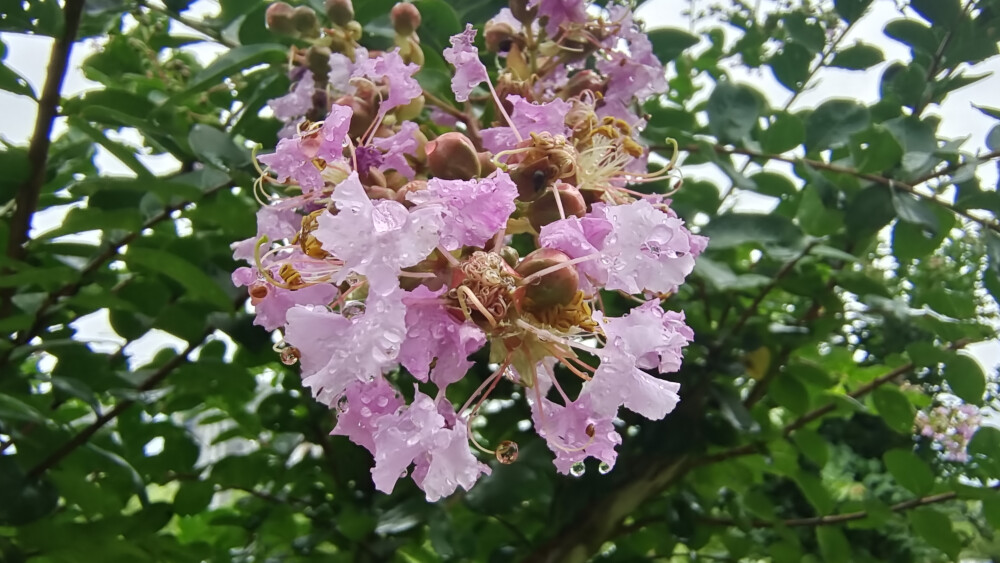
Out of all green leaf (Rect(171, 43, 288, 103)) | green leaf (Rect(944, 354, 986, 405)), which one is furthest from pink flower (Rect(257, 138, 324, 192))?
green leaf (Rect(944, 354, 986, 405))

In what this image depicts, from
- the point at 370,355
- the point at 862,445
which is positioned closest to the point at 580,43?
the point at 370,355

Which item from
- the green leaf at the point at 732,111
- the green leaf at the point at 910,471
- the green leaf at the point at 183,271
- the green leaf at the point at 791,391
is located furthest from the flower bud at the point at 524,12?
the green leaf at the point at 910,471

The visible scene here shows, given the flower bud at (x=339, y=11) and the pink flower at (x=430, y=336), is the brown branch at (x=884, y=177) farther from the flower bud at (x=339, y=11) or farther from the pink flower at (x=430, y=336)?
the pink flower at (x=430, y=336)

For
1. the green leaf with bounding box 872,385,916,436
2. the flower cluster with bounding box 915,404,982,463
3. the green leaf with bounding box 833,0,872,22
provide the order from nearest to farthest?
the green leaf with bounding box 833,0,872,22 < the green leaf with bounding box 872,385,916,436 < the flower cluster with bounding box 915,404,982,463

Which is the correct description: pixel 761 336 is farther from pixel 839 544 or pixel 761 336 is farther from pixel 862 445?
pixel 862 445

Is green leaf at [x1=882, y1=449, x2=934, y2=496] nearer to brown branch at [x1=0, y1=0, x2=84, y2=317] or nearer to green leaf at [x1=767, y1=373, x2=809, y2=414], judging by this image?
green leaf at [x1=767, y1=373, x2=809, y2=414]

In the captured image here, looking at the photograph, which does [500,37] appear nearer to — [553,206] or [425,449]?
[553,206]

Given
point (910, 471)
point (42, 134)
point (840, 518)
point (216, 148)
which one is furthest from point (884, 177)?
point (42, 134)
